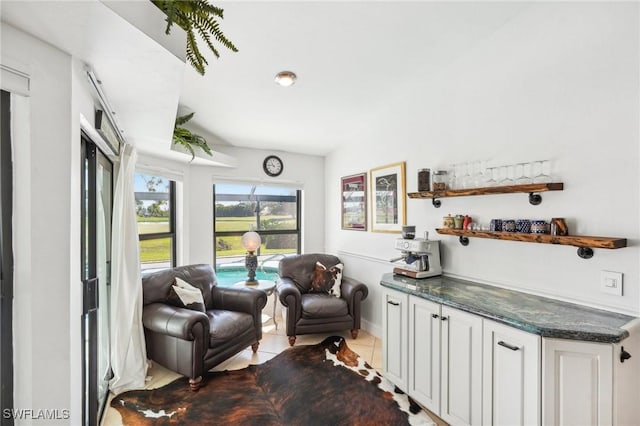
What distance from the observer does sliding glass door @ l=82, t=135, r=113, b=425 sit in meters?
1.72

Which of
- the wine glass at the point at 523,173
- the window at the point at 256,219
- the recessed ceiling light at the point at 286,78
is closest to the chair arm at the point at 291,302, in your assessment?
the window at the point at 256,219


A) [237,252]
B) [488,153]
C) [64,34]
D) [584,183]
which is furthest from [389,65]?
[237,252]

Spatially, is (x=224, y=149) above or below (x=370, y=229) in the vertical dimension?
above

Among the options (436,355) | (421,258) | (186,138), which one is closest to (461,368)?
(436,355)

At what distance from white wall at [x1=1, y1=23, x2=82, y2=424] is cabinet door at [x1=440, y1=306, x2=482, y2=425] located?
2.00m

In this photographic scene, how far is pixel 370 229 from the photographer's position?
3.47 meters

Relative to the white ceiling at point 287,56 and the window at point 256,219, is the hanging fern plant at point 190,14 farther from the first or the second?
the window at point 256,219

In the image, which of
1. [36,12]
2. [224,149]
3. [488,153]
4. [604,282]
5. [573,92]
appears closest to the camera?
[36,12]

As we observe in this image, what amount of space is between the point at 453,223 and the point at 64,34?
251 cm

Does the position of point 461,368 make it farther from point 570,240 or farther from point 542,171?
point 542,171

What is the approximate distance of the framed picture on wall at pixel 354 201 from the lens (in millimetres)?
3582

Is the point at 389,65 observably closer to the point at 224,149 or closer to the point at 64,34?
the point at 64,34

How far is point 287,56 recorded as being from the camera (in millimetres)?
2094

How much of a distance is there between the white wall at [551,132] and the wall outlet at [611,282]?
27 millimetres
